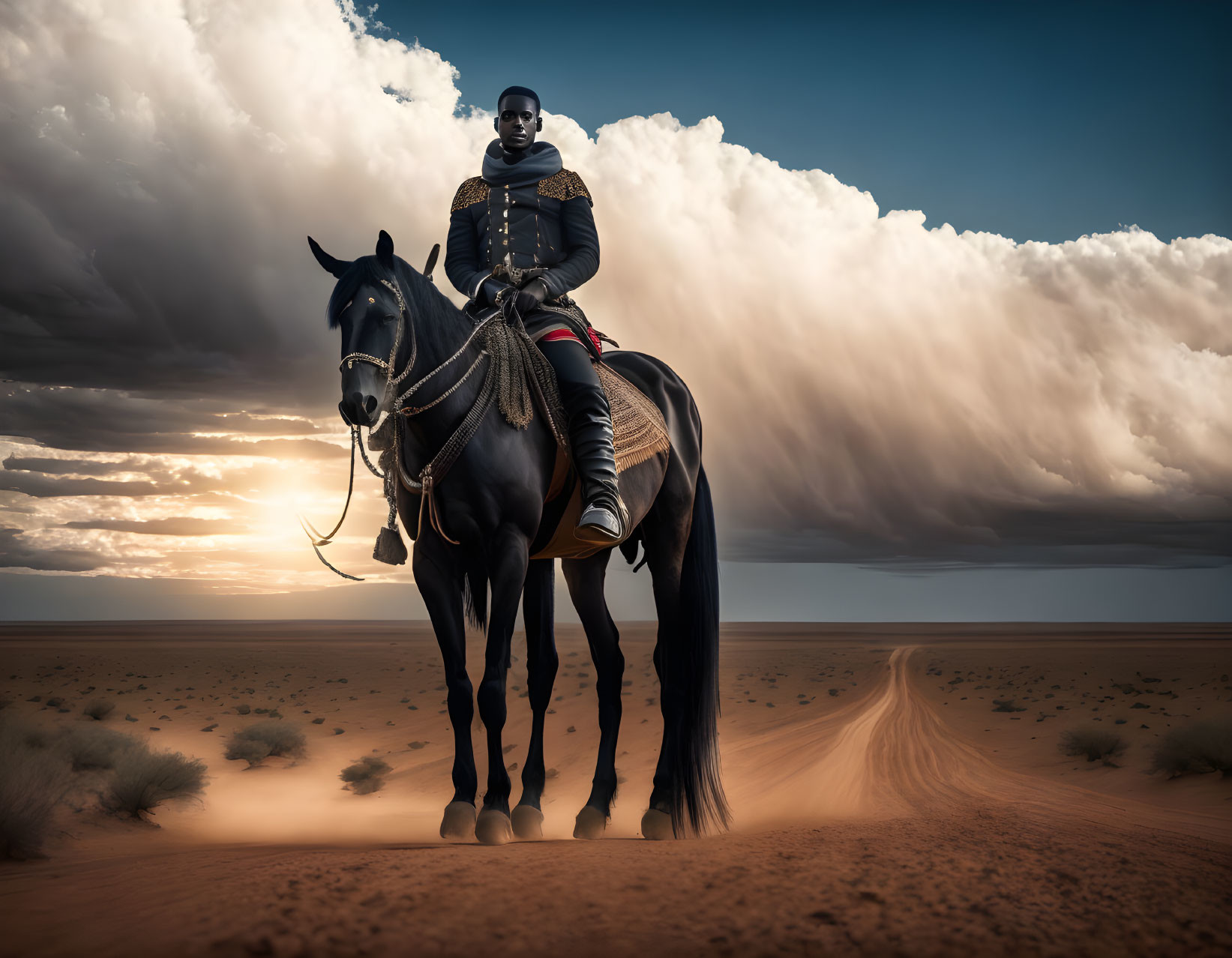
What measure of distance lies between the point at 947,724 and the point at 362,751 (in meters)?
11.3

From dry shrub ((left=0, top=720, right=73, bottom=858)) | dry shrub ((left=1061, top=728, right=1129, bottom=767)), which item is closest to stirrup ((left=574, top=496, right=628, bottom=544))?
dry shrub ((left=0, top=720, right=73, bottom=858))

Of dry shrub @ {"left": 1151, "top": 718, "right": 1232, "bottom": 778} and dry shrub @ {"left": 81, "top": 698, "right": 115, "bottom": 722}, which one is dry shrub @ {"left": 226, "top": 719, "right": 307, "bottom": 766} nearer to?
dry shrub @ {"left": 81, "top": 698, "right": 115, "bottom": 722}

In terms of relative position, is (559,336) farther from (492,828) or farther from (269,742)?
(269,742)

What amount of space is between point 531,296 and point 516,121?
152 cm

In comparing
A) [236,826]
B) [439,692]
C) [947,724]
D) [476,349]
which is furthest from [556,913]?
[439,692]

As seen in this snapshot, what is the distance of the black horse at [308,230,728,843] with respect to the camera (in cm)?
520

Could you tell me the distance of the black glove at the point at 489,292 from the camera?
6.39 m

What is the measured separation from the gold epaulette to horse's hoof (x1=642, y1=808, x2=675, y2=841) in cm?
497

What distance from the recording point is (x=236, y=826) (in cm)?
789

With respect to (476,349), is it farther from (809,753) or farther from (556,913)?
(809,753)

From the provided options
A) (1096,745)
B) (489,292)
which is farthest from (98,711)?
(1096,745)

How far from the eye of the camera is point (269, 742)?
12688 millimetres

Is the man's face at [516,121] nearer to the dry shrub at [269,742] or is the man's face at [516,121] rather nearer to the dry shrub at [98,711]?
the dry shrub at [269,742]

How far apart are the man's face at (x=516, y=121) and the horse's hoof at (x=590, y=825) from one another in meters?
5.29
